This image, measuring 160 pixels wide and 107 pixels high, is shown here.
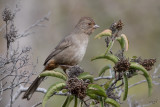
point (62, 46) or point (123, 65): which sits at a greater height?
point (62, 46)

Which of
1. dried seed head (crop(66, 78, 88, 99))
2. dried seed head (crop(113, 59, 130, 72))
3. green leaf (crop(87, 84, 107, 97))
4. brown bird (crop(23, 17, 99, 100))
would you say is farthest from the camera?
brown bird (crop(23, 17, 99, 100))

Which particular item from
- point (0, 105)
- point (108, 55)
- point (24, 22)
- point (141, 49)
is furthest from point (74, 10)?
point (108, 55)

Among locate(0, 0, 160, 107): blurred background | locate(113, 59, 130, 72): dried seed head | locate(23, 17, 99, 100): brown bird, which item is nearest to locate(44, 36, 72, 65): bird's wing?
locate(23, 17, 99, 100): brown bird

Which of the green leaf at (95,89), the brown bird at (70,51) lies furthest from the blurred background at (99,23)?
the green leaf at (95,89)

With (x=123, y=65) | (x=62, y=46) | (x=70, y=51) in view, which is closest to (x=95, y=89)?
(x=123, y=65)

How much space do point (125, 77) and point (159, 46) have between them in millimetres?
9358

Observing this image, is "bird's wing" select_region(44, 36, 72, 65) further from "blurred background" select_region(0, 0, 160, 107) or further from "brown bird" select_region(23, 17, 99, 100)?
"blurred background" select_region(0, 0, 160, 107)

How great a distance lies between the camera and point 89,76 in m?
3.91

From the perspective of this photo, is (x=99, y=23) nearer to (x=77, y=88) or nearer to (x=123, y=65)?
(x=123, y=65)

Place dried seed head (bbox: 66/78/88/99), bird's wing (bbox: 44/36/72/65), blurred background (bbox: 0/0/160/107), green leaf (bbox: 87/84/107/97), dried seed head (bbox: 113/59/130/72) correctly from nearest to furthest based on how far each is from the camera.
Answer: dried seed head (bbox: 66/78/88/99) → green leaf (bbox: 87/84/107/97) → dried seed head (bbox: 113/59/130/72) → bird's wing (bbox: 44/36/72/65) → blurred background (bbox: 0/0/160/107)

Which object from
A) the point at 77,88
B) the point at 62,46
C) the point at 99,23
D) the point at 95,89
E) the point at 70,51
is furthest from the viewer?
the point at 99,23

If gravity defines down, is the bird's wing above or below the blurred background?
below

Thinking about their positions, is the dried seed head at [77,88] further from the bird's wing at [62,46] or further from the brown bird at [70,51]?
the bird's wing at [62,46]

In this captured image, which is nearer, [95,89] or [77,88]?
[77,88]
